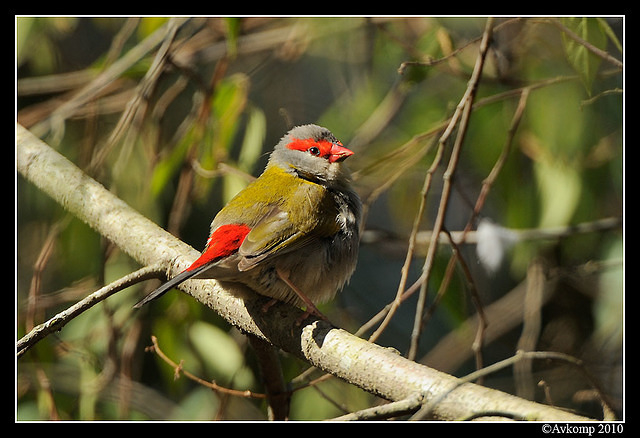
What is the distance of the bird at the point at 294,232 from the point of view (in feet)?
7.57

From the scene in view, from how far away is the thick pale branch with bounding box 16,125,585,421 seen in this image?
1.69 meters

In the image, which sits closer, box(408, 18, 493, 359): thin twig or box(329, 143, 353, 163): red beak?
box(408, 18, 493, 359): thin twig

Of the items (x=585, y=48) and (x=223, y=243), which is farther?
(x=585, y=48)

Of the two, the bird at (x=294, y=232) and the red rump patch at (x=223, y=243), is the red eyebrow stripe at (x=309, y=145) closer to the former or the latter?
the bird at (x=294, y=232)

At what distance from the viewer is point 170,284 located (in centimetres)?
208

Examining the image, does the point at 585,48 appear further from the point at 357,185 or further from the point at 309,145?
the point at 357,185

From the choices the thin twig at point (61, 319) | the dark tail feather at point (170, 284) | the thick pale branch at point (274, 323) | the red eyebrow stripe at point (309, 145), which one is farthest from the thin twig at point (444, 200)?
the thin twig at point (61, 319)

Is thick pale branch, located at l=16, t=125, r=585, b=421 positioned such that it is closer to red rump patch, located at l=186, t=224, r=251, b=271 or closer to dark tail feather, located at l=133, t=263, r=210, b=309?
red rump patch, located at l=186, t=224, r=251, b=271

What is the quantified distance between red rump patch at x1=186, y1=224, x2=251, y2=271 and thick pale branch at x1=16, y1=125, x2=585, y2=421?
0.41ft

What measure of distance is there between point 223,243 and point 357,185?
67.5 inches

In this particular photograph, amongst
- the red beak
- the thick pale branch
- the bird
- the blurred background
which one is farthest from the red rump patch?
the blurred background

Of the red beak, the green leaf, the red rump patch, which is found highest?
the green leaf

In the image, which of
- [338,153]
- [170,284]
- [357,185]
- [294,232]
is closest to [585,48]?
[338,153]
